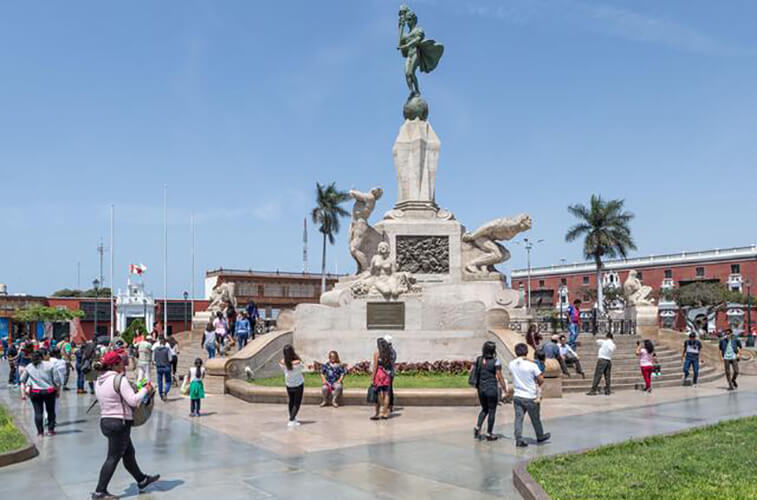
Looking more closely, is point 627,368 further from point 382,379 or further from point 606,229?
point 606,229

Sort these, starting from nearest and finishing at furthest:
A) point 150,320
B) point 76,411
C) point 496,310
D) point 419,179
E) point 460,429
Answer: point 460,429
point 76,411
point 496,310
point 419,179
point 150,320

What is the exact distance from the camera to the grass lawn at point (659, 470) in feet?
20.7

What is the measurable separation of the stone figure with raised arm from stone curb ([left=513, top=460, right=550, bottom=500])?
1395 centimetres

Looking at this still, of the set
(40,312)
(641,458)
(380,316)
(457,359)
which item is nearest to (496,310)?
(457,359)

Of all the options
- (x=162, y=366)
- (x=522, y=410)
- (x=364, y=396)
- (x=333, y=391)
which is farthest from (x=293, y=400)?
(x=162, y=366)

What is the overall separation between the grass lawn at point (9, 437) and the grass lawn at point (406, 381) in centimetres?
542

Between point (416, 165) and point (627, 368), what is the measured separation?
9471 millimetres

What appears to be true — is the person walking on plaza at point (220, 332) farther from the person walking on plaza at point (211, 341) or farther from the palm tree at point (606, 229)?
the palm tree at point (606, 229)

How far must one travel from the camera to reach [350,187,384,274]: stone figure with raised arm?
21172 millimetres

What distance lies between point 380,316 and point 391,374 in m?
6.03

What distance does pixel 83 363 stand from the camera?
16953 millimetres

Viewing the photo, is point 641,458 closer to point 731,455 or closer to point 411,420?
point 731,455

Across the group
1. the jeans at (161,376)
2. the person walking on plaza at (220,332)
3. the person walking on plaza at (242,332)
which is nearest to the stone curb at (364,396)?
the jeans at (161,376)

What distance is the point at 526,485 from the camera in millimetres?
6684
